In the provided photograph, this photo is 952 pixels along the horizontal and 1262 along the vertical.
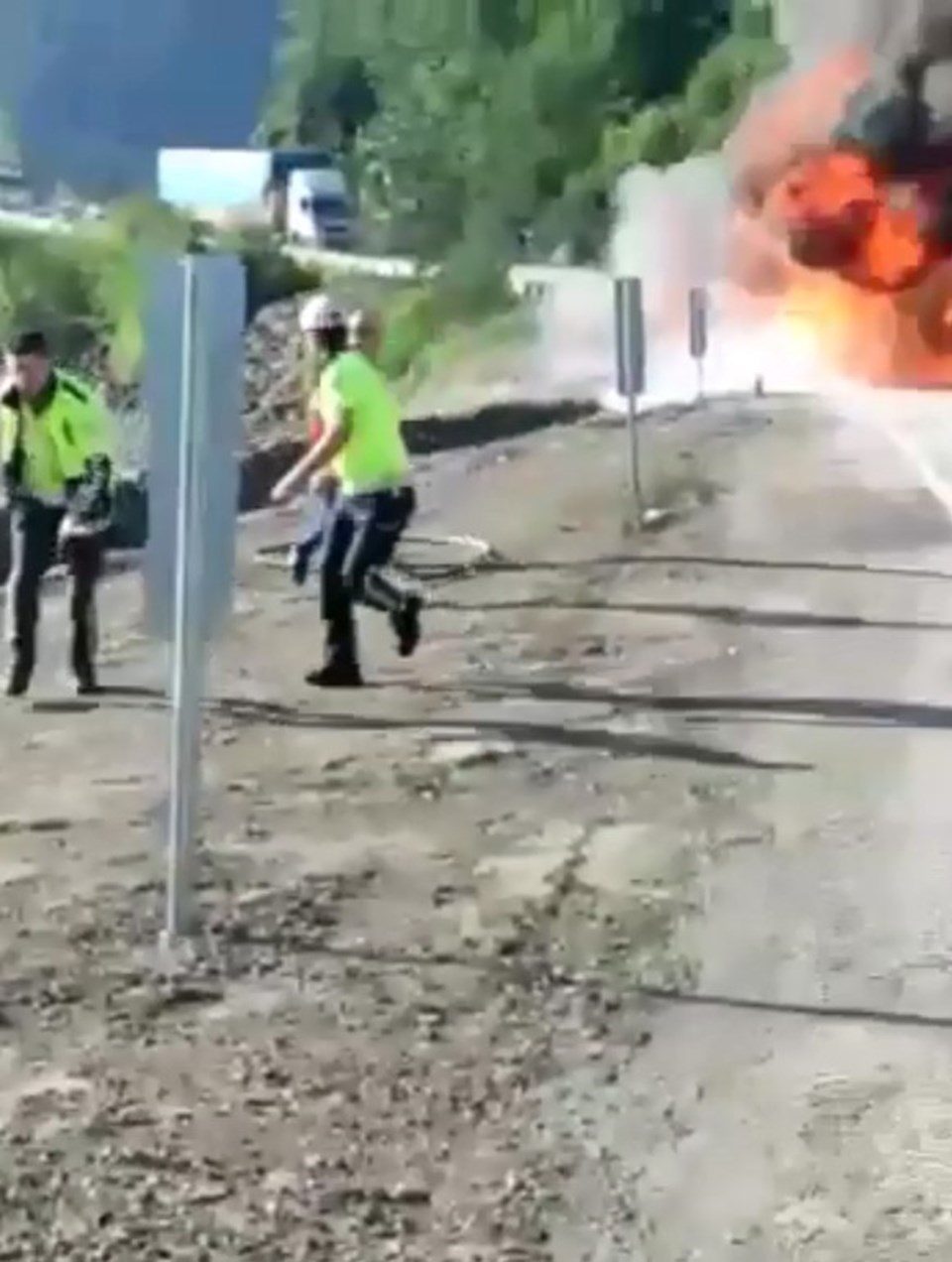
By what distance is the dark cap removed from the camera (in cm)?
1337

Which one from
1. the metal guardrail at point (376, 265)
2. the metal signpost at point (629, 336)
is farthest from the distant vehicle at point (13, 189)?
the metal signpost at point (629, 336)

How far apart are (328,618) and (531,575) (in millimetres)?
5740

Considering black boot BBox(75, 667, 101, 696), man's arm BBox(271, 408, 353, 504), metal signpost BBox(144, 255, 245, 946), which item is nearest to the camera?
metal signpost BBox(144, 255, 245, 946)

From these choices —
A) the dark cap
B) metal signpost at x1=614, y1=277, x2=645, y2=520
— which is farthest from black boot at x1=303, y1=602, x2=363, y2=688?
metal signpost at x1=614, y1=277, x2=645, y2=520

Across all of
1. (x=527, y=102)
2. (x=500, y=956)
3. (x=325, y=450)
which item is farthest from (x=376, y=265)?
(x=500, y=956)

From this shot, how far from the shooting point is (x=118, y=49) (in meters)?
120

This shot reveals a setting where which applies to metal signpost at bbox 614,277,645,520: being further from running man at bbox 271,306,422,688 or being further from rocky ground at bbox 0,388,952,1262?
running man at bbox 271,306,422,688

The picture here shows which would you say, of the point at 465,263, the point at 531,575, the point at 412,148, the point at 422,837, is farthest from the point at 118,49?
the point at 422,837

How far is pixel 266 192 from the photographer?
319ft

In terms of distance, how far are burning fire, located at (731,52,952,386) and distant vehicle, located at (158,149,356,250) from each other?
41992mm

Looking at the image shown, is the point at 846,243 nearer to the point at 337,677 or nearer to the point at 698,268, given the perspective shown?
the point at 698,268

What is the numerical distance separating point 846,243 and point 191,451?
40226mm

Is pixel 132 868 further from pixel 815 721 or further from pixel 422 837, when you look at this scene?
pixel 815 721

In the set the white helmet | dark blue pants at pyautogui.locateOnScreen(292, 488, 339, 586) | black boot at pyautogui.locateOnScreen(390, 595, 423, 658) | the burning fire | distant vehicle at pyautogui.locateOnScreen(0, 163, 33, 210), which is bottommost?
black boot at pyautogui.locateOnScreen(390, 595, 423, 658)
